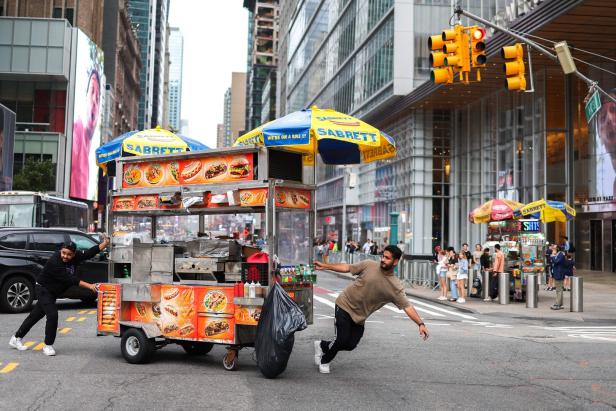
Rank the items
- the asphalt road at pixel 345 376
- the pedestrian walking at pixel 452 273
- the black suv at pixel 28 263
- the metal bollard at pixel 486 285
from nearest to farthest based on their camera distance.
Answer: the asphalt road at pixel 345 376
the black suv at pixel 28 263
the metal bollard at pixel 486 285
the pedestrian walking at pixel 452 273

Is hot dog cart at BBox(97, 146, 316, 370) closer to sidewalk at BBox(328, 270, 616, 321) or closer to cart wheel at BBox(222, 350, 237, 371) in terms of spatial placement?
cart wheel at BBox(222, 350, 237, 371)

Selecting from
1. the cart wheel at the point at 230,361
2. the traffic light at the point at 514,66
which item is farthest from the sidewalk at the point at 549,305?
the cart wheel at the point at 230,361

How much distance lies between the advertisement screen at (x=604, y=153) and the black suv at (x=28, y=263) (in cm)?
2274

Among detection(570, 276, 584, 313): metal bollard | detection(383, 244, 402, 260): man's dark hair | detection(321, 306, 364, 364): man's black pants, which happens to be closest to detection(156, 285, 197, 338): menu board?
detection(321, 306, 364, 364): man's black pants

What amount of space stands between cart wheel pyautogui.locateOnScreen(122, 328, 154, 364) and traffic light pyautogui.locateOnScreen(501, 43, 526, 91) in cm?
951

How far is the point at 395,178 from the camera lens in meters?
46.9

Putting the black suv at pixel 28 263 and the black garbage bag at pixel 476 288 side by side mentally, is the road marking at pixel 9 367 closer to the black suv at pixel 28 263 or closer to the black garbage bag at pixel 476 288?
the black suv at pixel 28 263

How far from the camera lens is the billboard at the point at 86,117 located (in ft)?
197

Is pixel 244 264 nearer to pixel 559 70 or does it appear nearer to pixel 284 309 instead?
pixel 284 309

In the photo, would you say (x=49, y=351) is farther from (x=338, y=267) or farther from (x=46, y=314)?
(x=338, y=267)

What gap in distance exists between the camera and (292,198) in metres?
9.01

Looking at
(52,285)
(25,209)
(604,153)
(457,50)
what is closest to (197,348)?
(52,285)

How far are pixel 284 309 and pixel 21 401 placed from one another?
2969 mm

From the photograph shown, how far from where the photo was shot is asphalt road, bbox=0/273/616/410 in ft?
22.7
